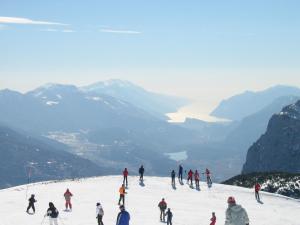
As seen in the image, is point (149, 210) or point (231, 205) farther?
point (149, 210)

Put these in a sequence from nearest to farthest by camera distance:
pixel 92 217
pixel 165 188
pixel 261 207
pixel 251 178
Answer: pixel 92 217, pixel 261 207, pixel 165 188, pixel 251 178

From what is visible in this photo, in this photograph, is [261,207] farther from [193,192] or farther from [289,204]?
[193,192]

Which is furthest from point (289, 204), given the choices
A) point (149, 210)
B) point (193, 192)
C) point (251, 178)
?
point (251, 178)

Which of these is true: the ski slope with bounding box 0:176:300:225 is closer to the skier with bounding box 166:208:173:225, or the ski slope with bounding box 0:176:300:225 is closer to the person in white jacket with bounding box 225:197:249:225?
the skier with bounding box 166:208:173:225

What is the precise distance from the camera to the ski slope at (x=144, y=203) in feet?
128

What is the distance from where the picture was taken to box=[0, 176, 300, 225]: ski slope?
3888cm

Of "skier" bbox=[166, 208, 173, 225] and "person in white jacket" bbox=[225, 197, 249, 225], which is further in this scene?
"skier" bbox=[166, 208, 173, 225]

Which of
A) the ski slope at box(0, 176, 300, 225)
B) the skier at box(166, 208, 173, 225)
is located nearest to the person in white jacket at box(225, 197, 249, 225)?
the skier at box(166, 208, 173, 225)

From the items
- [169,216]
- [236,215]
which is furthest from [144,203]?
[236,215]

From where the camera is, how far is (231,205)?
58.2 feet

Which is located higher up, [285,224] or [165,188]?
[165,188]

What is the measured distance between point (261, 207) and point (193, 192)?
877cm

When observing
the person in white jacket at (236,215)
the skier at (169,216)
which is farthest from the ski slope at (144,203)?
the person in white jacket at (236,215)

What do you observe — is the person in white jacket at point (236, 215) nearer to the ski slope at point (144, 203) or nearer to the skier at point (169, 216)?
the skier at point (169, 216)
